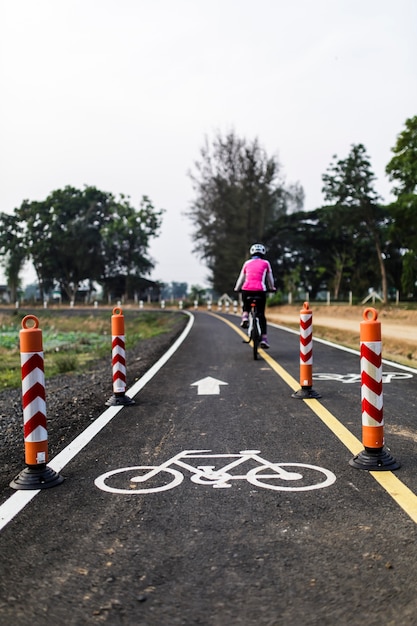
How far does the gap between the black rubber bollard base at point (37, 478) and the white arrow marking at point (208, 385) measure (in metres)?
4.11

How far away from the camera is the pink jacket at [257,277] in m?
12.7

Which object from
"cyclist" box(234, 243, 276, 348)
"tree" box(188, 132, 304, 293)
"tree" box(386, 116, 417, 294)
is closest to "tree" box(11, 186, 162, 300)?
"tree" box(188, 132, 304, 293)

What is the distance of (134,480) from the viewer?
4.95m

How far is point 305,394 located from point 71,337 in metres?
26.1

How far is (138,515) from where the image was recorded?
4.17 metres

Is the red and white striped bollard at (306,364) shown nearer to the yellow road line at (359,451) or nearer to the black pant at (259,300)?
the yellow road line at (359,451)

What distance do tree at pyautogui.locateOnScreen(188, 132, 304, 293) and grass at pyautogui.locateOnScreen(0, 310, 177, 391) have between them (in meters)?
12.4

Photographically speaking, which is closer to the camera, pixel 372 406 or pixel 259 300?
pixel 372 406

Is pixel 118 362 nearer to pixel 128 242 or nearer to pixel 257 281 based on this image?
pixel 257 281

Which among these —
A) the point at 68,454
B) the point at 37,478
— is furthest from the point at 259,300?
the point at 37,478

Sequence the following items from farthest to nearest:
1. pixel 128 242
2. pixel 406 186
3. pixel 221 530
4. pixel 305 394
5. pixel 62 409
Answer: pixel 128 242 < pixel 406 186 < pixel 305 394 < pixel 62 409 < pixel 221 530

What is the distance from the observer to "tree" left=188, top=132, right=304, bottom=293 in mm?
53594

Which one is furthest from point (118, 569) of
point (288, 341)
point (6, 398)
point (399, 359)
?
point (288, 341)

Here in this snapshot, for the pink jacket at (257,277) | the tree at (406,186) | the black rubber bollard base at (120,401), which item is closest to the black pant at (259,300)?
the pink jacket at (257,277)
